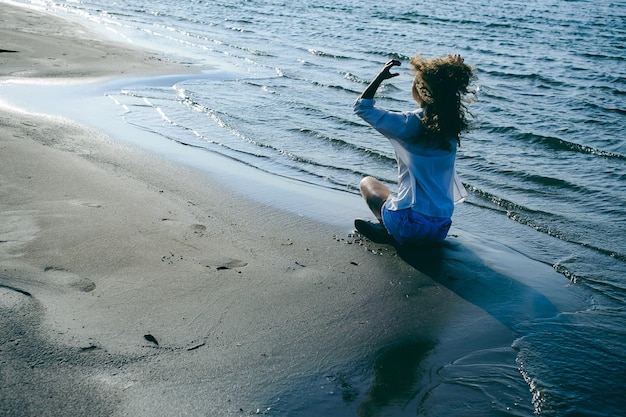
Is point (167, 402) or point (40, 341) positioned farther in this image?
point (40, 341)

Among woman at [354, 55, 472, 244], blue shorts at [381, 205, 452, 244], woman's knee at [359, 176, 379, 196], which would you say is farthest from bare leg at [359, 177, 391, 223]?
blue shorts at [381, 205, 452, 244]

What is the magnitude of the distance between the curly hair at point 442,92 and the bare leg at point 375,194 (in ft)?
3.32

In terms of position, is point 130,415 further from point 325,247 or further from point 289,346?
point 325,247

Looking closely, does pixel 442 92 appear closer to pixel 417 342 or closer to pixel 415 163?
pixel 415 163

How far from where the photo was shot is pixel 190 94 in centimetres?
1234

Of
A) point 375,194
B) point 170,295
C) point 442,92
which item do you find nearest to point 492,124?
point 375,194

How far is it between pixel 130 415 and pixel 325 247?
2837 millimetres

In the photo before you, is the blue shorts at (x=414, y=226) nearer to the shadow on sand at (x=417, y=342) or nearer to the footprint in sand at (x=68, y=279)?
the shadow on sand at (x=417, y=342)

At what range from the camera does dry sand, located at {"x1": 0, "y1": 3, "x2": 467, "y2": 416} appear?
365 centimetres

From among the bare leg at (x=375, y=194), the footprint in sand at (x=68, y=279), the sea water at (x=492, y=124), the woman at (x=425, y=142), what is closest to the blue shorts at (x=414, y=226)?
the woman at (x=425, y=142)

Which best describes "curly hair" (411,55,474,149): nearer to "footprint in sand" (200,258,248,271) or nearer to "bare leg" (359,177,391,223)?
"bare leg" (359,177,391,223)

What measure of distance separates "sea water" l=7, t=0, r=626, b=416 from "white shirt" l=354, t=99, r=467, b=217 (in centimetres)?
120

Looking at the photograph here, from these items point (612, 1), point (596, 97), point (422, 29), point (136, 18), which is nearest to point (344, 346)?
point (596, 97)

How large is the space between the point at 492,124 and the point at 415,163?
602 cm
